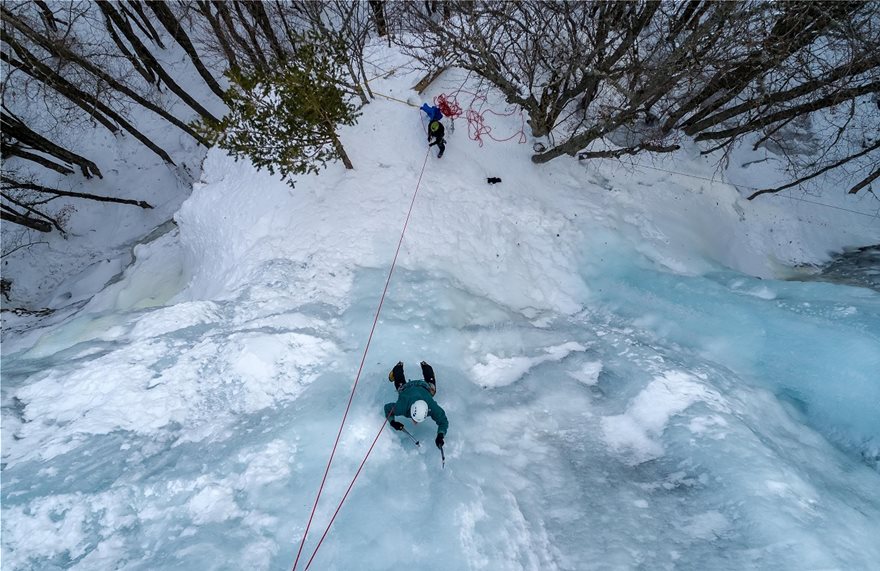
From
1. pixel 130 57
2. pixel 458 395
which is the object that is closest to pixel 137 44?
pixel 130 57

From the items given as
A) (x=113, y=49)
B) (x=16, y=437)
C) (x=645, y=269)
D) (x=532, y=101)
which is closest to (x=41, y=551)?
(x=16, y=437)

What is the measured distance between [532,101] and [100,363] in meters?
8.08

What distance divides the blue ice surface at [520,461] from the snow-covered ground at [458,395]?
3 centimetres

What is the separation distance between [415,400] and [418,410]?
120 millimetres

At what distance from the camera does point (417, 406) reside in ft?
14.9

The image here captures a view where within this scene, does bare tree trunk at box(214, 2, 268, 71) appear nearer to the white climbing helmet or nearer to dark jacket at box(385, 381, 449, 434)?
dark jacket at box(385, 381, 449, 434)

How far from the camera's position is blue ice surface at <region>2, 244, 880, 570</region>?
12.8 feet

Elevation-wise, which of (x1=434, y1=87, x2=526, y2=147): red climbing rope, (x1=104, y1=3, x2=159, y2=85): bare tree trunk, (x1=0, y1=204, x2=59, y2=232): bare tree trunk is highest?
(x1=104, y1=3, x2=159, y2=85): bare tree trunk

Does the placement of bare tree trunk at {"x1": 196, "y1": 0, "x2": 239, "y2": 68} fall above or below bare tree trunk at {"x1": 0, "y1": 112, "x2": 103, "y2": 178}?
above

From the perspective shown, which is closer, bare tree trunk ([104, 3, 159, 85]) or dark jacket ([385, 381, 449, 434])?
dark jacket ([385, 381, 449, 434])

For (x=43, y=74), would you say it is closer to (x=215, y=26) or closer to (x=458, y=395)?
(x=215, y=26)

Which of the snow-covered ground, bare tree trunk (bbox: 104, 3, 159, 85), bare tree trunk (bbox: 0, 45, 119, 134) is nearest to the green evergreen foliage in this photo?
the snow-covered ground

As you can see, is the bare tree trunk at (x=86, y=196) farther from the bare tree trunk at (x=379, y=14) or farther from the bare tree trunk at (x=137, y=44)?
the bare tree trunk at (x=379, y=14)

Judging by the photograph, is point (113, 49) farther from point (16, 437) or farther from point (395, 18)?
point (16, 437)
